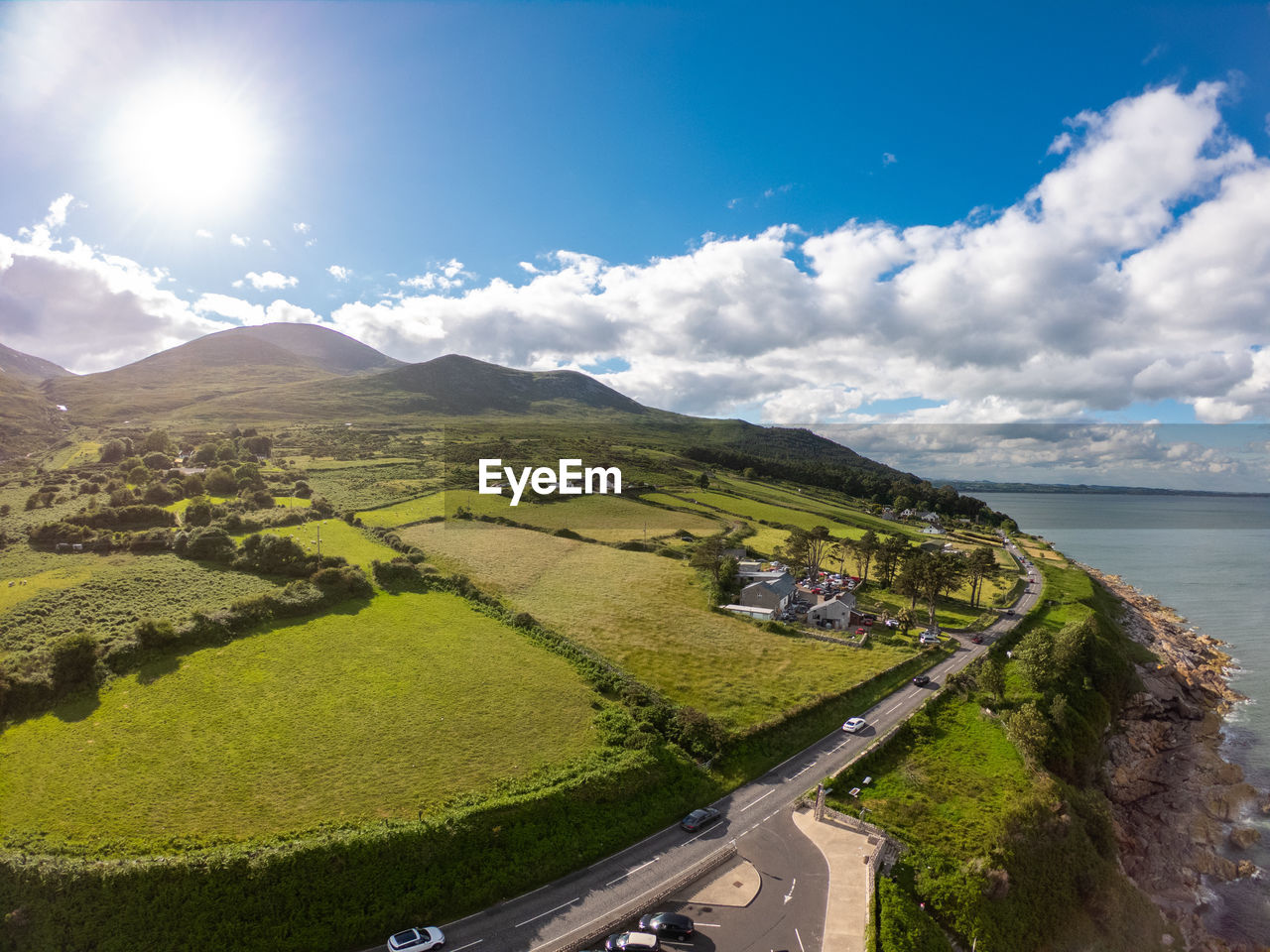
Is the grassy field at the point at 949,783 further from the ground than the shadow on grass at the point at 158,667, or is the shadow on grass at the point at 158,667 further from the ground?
the shadow on grass at the point at 158,667

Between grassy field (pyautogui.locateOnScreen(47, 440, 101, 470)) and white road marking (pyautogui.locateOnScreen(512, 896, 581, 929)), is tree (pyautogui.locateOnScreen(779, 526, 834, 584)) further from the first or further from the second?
grassy field (pyautogui.locateOnScreen(47, 440, 101, 470))

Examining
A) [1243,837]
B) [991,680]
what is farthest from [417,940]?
[1243,837]

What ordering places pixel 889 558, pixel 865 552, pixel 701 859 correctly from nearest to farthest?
pixel 701 859, pixel 889 558, pixel 865 552

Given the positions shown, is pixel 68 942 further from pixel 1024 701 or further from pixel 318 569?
pixel 1024 701

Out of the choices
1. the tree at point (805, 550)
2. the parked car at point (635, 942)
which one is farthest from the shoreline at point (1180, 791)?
the parked car at point (635, 942)

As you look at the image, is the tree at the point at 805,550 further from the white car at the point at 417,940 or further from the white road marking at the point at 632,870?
the white car at the point at 417,940

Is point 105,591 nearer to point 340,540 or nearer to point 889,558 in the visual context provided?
point 340,540

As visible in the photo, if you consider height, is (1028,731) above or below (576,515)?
below

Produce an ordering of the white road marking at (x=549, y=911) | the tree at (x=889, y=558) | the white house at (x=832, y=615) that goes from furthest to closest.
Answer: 1. the tree at (x=889, y=558)
2. the white house at (x=832, y=615)
3. the white road marking at (x=549, y=911)
